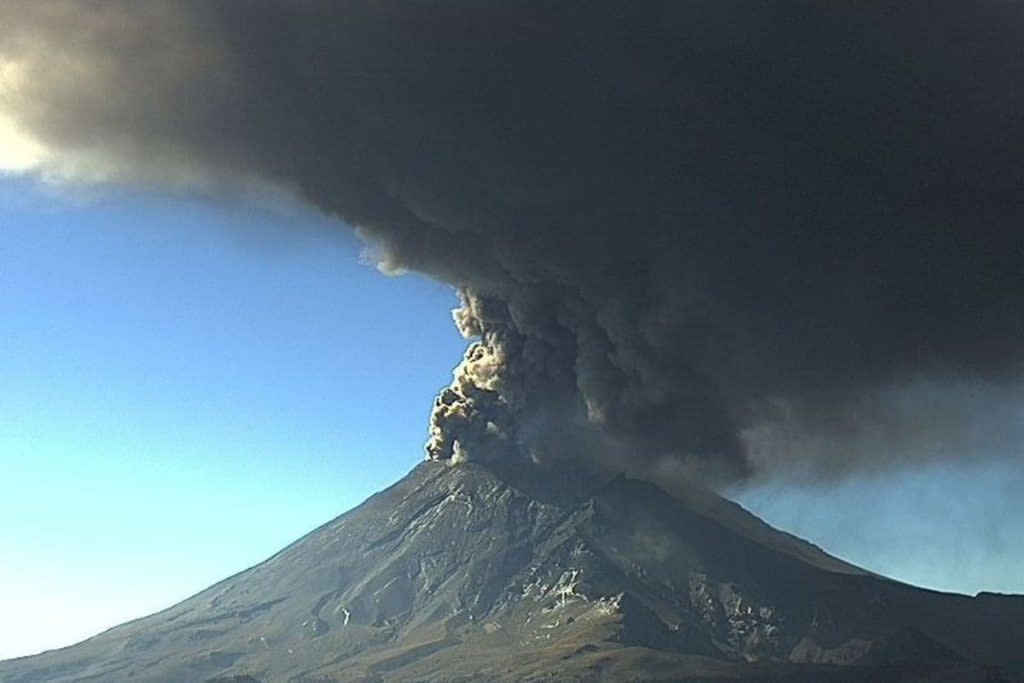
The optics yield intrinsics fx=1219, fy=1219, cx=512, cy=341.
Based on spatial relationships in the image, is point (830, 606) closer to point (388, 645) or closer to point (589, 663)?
point (589, 663)

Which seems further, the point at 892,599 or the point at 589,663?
the point at 892,599

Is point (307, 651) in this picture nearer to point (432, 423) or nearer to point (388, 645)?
point (388, 645)

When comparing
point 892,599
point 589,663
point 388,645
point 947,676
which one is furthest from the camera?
point 892,599

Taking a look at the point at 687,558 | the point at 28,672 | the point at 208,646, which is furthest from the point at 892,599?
the point at 28,672

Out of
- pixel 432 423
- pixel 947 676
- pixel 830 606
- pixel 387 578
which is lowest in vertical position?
pixel 947 676

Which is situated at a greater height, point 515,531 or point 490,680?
point 515,531

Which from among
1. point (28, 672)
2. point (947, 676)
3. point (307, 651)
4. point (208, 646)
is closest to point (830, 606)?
point (947, 676)

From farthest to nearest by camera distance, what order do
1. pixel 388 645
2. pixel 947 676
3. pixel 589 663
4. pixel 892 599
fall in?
pixel 892 599 → pixel 388 645 → pixel 589 663 → pixel 947 676
